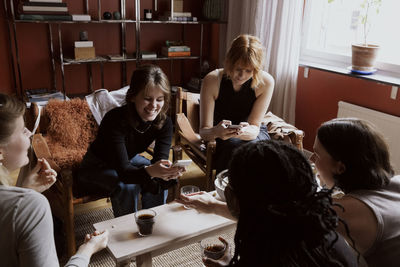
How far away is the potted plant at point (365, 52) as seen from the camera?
2.89 metres

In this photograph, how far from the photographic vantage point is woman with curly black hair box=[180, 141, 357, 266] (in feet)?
2.97

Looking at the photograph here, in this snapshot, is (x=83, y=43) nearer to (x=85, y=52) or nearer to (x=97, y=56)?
(x=85, y=52)

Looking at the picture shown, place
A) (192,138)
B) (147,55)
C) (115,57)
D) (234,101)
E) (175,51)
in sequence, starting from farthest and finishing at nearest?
(175,51), (147,55), (115,57), (192,138), (234,101)

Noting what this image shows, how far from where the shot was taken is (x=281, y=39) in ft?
11.1

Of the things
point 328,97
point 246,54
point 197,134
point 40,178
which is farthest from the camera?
point 328,97

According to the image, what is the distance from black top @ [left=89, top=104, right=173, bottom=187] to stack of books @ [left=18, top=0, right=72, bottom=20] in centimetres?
179

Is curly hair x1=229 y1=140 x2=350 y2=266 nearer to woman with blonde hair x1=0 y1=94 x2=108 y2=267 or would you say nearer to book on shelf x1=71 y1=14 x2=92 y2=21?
woman with blonde hair x1=0 y1=94 x2=108 y2=267

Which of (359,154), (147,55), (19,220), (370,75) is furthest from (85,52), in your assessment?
(359,154)

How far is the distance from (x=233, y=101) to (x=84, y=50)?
6.00 feet

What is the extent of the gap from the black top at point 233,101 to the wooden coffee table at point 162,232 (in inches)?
40.7

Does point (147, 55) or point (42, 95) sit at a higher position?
point (147, 55)

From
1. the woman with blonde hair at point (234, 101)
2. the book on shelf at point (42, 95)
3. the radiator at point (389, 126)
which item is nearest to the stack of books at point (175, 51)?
the book on shelf at point (42, 95)

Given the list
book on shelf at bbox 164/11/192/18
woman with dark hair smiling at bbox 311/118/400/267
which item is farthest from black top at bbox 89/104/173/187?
book on shelf at bbox 164/11/192/18

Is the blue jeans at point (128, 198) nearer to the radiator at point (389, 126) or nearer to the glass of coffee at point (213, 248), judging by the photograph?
the glass of coffee at point (213, 248)
